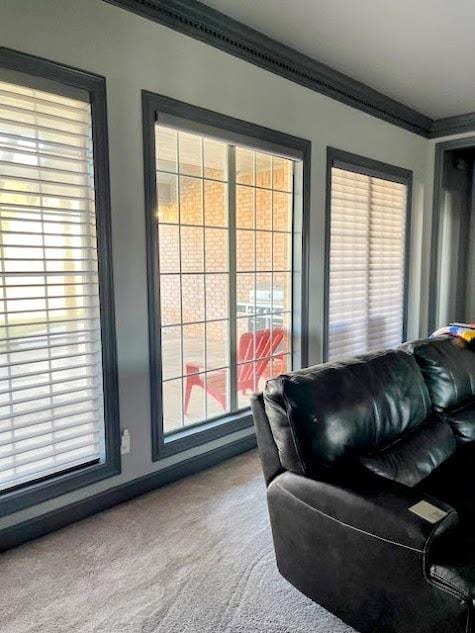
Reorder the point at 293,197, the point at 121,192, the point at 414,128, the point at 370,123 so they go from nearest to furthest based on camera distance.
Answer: the point at 121,192 → the point at 293,197 → the point at 370,123 → the point at 414,128

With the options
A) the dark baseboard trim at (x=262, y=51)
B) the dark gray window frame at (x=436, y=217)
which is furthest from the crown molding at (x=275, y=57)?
the dark gray window frame at (x=436, y=217)

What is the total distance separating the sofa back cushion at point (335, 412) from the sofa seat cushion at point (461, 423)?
1.26 feet

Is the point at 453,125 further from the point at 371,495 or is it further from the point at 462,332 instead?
the point at 371,495

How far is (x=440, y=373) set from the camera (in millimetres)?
2283

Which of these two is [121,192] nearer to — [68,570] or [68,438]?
[68,438]

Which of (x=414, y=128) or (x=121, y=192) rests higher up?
(x=414, y=128)

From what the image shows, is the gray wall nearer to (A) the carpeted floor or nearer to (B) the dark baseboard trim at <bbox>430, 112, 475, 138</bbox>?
(A) the carpeted floor

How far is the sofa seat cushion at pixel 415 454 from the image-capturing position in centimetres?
174

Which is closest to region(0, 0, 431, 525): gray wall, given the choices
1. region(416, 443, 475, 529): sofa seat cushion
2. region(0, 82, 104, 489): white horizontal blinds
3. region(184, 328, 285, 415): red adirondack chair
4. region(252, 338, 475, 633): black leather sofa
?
region(0, 82, 104, 489): white horizontal blinds

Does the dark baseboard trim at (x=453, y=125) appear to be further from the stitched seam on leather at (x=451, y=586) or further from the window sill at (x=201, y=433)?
the stitched seam on leather at (x=451, y=586)

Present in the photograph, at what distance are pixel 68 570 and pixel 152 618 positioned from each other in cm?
52

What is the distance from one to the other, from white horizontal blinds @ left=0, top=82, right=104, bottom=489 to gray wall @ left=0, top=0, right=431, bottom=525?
167 mm

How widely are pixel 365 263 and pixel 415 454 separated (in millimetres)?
2787

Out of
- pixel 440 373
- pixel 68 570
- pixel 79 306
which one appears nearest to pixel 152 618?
pixel 68 570
